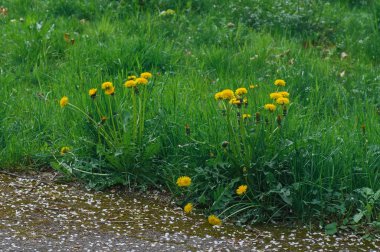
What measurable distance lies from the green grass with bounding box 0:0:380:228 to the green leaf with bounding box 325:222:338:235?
8 centimetres


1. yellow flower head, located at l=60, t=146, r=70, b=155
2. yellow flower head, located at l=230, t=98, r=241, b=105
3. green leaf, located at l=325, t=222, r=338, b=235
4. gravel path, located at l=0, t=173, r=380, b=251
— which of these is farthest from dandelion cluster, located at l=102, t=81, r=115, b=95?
green leaf, located at l=325, t=222, r=338, b=235

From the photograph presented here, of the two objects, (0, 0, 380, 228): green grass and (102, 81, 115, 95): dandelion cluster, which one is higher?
(102, 81, 115, 95): dandelion cluster

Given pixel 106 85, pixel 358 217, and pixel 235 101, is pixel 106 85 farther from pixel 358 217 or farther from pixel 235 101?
pixel 358 217

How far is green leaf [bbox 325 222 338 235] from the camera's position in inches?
154

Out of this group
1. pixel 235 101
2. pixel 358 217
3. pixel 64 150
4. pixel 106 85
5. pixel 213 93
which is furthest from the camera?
pixel 213 93

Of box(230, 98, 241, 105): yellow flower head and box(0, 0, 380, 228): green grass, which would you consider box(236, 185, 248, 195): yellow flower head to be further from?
box(230, 98, 241, 105): yellow flower head

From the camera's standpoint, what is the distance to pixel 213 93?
5.11m

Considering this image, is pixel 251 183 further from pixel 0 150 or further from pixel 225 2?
pixel 225 2

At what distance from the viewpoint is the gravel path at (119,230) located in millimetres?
3734

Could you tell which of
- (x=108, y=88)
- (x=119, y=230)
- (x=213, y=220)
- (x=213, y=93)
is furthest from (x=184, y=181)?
(x=213, y=93)

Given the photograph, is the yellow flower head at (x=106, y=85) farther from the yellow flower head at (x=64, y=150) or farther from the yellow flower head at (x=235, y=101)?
the yellow flower head at (x=235, y=101)

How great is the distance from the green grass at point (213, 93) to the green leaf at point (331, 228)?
8 centimetres

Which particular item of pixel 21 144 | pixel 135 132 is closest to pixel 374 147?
pixel 135 132

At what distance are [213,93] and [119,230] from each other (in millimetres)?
1526
